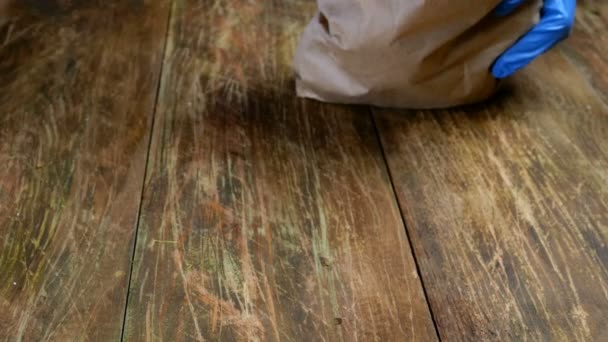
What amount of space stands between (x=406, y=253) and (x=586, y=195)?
0.26 metres

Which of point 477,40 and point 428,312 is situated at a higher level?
point 477,40

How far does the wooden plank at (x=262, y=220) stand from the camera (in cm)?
67

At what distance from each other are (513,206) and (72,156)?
55 centimetres

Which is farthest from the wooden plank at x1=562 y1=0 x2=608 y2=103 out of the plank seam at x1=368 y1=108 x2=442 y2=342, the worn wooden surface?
the plank seam at x1=368 y1=108 x2=442 y2=342

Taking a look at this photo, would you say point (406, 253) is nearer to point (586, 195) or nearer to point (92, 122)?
point (586, 195)

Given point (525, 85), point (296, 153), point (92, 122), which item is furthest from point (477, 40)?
point (92, 122)

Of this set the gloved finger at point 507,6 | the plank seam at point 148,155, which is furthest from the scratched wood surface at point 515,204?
the plank seam at point 148,155

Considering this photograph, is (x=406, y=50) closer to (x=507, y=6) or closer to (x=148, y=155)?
(x=507, y=6)

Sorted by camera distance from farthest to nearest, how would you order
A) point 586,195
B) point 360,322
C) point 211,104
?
point 211,104 < point 586,195 < point 360,322

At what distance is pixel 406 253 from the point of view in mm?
734

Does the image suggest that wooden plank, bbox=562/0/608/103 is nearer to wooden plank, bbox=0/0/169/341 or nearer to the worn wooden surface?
the worn wooden surface

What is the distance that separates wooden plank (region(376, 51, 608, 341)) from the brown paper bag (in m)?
0.04

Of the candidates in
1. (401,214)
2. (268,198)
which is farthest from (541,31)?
(268,198)

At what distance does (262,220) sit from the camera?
763 mm
